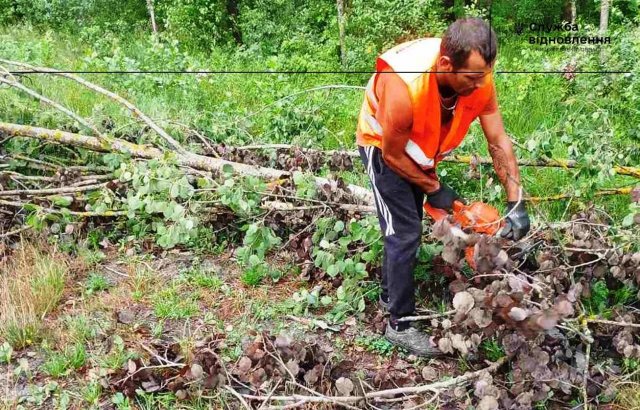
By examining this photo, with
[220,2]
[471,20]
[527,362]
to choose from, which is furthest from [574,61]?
[220,2]

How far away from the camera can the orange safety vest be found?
2.70 metres

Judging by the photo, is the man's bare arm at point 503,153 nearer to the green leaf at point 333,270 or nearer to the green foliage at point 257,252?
the green leaf at point 333,270

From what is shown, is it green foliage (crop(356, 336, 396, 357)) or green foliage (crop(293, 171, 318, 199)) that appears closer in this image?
green foliage (crop(356, 336, 396, 357))

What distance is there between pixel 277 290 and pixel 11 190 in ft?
6.60

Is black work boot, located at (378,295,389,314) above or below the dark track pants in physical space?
below

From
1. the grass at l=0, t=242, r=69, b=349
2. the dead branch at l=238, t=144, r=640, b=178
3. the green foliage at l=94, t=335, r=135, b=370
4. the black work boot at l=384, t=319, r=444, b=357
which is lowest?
the black work boot at l=384, t=319, r=444, b=357

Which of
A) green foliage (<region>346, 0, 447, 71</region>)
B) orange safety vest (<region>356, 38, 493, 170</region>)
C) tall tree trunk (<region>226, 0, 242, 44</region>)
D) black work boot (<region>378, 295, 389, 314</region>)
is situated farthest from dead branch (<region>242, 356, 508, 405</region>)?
tall tree trunk (<region>226, 0, 242, 44</region>)

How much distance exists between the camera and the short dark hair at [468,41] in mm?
2555

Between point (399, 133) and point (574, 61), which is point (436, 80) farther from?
point (574, 61)

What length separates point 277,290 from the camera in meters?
3.74

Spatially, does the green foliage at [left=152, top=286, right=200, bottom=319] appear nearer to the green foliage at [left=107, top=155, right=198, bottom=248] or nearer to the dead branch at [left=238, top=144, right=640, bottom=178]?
the green foliage at [left=107, top=155, right=198, bottom=248]

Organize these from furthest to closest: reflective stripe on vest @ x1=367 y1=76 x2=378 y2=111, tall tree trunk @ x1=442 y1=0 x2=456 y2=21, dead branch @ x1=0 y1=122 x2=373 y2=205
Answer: tall tree trunk @ x1=442 y1=0 x2=456 y2=21
dead branch @ x1=0 y1=122 x2=373 y2=205
reflective stripe on vest @ x1=367 y1=76 x2=378 y2=111

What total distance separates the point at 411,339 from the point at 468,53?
4.68 feet

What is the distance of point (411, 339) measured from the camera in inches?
124
